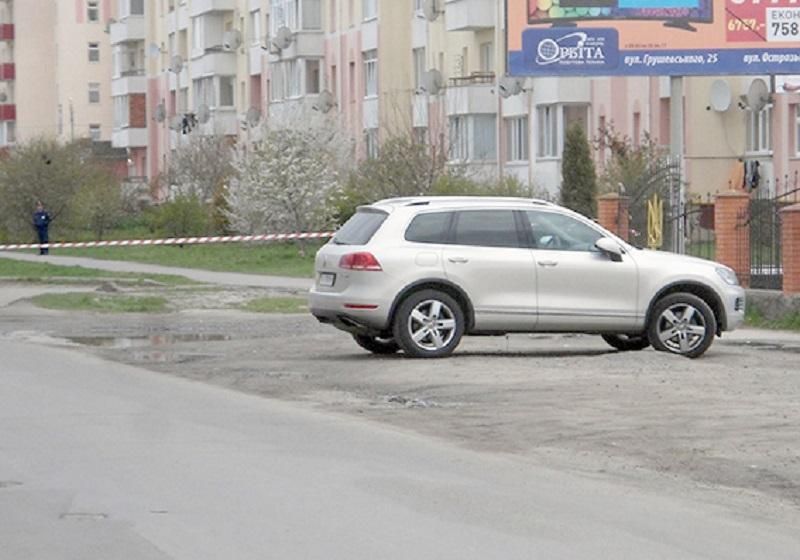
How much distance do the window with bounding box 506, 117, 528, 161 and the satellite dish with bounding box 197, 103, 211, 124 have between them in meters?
30.1

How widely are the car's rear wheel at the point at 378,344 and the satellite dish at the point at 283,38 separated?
57.1 metres

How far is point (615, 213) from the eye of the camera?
32.7 meters

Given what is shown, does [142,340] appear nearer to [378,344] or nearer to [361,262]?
[378,344]

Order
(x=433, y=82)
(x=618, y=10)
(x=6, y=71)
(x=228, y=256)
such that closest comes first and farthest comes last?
(x=618, y=10), (x=228, y=256), (x=433, y=82), (x=6, y=71)

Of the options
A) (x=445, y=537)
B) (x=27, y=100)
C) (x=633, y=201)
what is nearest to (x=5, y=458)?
(x=445, y=537)

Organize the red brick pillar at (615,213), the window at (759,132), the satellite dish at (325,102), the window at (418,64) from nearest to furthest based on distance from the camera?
the red brick pillar at (615,213) → the window at (759,132) → the window at (418,64) → the satellite dish at (325,102)

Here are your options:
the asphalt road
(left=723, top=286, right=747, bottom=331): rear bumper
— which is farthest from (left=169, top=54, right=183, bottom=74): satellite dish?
the asphalt road

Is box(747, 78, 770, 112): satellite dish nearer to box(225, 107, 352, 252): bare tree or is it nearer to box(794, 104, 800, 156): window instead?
box(794, 104, 800, 156): window

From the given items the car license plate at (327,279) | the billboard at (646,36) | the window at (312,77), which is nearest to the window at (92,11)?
the window at (312,77)

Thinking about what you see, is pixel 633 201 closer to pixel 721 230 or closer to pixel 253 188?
pixel 721 230

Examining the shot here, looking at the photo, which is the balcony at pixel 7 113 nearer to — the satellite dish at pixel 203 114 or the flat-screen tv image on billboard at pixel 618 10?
the satellite dish at pixel 203 114

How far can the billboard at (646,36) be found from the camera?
33.2 m

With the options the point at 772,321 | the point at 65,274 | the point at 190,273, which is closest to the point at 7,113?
the point at 190,273

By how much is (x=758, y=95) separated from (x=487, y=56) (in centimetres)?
1422
